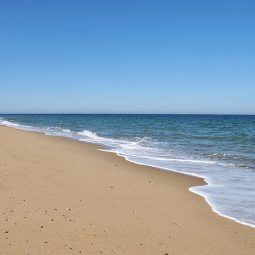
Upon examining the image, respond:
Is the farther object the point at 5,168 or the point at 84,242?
the point at 5,168

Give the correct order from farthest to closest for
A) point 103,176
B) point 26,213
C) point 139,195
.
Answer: point 103,176 → point 139,195 → point 26,213

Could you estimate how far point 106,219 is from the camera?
5.93m

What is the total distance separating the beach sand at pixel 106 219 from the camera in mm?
4859

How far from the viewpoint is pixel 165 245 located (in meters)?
5.04

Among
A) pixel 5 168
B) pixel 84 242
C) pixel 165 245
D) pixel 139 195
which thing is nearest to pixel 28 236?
pixel 84 242

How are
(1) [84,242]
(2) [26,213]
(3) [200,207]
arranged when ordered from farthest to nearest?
1. (3) [200,207]
2. (2) [26,213]
3. (1) [84,242]

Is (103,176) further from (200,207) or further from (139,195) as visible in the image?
(200,207)

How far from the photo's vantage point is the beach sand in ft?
15.9

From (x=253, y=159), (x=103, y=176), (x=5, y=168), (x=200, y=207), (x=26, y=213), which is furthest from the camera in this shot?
(x=253, y=159)

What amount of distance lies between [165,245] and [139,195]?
9.41ft

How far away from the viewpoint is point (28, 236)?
4898mm

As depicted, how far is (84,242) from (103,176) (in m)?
5.01

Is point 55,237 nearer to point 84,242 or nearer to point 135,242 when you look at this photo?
point 84,242

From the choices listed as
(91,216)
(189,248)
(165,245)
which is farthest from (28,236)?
(189,248)
